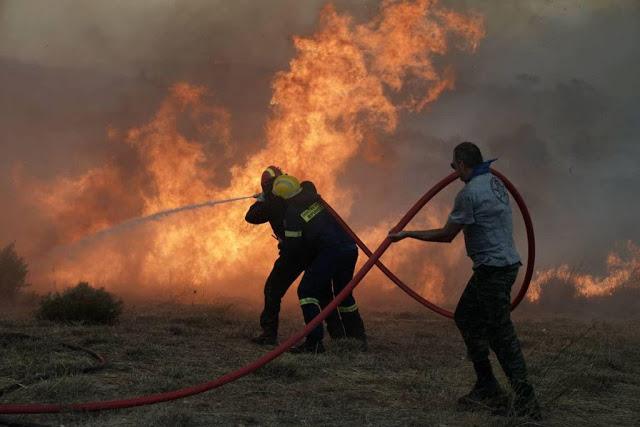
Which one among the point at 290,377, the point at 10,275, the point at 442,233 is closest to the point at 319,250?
the point at 290,377

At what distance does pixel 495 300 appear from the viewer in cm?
515

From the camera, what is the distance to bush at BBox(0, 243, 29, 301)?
46.7 feet

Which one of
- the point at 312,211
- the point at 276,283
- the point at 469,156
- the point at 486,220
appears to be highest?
the point at 312,211

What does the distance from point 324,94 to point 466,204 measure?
10.8 m

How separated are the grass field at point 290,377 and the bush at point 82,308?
0.31m

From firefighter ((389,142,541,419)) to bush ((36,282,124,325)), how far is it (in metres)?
6.09

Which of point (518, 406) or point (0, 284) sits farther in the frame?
point (0, 284)

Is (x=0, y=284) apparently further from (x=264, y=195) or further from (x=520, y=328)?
(x=520, y=328)

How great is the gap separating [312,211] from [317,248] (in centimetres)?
50

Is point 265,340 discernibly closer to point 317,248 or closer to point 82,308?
point 317,248

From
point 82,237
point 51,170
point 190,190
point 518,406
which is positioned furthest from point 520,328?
point 51,170

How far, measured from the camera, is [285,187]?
8094 mm

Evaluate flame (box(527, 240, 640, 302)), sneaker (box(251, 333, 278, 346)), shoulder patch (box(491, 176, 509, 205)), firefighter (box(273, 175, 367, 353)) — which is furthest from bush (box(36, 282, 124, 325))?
flame (box(527, 240, 640, 302))

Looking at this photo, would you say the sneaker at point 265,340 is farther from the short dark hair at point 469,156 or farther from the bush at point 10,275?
the bush at point 10,275
